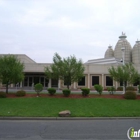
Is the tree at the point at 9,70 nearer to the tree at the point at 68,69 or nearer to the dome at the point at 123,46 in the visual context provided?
the tree at the point at 68,69

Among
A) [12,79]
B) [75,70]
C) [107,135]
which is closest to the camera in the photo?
[107,135]

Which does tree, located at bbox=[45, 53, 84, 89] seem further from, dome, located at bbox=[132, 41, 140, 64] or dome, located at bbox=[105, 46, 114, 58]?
dome, located at bbox=[105, 46, 114, 58]

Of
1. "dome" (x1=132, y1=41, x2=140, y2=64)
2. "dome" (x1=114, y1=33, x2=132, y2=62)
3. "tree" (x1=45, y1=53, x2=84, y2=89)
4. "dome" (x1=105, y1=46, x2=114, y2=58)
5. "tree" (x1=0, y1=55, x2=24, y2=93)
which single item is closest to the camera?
"tree" (x1=0, y1=55, x2=24, y2=93)

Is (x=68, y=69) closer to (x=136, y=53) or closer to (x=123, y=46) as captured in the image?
(x=136, y=53)

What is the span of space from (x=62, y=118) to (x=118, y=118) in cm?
332

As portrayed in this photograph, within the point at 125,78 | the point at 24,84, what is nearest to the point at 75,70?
the point at 125,78

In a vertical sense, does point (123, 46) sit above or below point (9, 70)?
above

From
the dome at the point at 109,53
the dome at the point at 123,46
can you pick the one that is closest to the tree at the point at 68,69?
the dome at the point at 123,46

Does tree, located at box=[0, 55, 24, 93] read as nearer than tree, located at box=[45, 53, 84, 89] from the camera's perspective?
Yes

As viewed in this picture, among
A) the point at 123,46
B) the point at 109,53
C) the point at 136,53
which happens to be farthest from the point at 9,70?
the point at 109,53

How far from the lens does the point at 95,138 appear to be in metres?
6.74

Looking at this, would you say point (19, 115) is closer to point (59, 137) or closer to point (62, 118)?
point (62, 118)

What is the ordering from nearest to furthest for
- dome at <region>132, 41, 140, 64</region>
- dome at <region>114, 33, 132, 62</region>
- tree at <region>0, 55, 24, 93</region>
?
tree at <region>0, 55, 24, 93</region> → dome at <region>132, 41, 140, 64</region> → dome at <region>114, 33, 132, 62</region>

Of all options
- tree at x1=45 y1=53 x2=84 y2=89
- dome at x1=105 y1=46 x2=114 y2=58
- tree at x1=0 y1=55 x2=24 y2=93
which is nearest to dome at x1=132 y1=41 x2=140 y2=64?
dome at x1=105 y1=46 x2=114 y2=58
